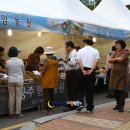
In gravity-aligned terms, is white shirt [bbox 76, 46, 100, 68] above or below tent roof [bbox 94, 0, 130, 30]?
below

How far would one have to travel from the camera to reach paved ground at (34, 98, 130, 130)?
682cm

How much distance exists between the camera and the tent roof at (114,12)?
16.8 metres

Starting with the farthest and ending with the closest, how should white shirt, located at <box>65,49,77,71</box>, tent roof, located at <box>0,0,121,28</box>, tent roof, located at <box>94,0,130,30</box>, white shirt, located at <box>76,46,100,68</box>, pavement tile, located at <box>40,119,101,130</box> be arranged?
tent roof, located at <box>94,0,130,30</box>
tent roof, located at <box>0,0,121,28</box>
white shirt, located at <box>65,49,77,71</box>
white shirt, located at <box>76,46,100,68</box>
pavement tile, located at <box>40,119,101,130</box>

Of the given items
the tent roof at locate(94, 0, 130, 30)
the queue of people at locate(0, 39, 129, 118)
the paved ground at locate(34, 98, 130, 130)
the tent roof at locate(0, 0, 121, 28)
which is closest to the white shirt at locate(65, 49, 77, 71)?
the queue of people at locate(0, 39, 129, 118)

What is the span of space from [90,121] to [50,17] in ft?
13.8

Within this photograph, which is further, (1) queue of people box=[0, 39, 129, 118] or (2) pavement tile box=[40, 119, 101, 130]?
(1) queue of people box=[0, 39, 129, 118]

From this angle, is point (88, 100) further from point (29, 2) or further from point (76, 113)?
point (29, 2)

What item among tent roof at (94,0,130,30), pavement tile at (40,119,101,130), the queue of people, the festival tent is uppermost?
tent roof at (94,0,130,30)

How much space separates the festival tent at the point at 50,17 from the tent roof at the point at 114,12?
280 centimetres

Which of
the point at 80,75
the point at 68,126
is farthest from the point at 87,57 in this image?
the point at 68,126

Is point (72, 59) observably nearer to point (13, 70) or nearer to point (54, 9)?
point (13, 70)

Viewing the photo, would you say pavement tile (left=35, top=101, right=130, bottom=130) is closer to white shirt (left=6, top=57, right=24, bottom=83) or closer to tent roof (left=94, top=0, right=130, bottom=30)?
white shirt (left=6, top=57, right=24, bottom=83)

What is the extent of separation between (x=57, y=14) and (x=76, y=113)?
4.05m

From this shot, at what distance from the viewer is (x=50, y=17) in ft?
34.4
